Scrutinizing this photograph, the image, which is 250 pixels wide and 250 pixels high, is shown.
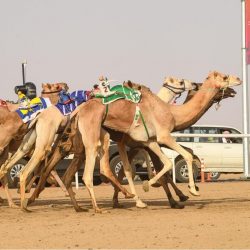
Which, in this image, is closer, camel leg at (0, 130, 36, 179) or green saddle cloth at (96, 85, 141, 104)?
green saddle cloth at (96, 85, 141, 104)

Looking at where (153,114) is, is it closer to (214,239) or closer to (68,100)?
(68,100)

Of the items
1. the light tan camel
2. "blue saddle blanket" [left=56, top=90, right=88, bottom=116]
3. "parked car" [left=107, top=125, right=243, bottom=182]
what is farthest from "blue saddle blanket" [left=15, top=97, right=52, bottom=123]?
"parked car" [left=107, top=125, right=243, bottom=182]

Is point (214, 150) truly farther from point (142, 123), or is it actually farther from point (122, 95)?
point (122, 95)

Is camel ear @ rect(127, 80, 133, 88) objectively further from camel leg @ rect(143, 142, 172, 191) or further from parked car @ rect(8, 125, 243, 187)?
parked car @ rect(8, 125, 243, 187)

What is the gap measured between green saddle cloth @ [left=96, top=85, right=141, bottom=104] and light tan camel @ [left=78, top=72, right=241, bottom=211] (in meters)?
0.08

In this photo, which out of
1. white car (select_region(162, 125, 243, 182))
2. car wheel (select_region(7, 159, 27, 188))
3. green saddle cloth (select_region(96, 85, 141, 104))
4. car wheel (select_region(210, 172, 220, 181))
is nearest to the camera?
green saddle cloth (select_region(96, 85, 141, 104))

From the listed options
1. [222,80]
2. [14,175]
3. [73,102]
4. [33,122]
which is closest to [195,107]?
[222,80]

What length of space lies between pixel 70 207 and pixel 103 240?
569 centimetres

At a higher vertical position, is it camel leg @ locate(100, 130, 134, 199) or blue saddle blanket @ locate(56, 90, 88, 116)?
blue saddle blanket @ locate(56, 90, 88, 116)

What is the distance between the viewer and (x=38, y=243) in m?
10.5

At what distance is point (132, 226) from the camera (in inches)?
478

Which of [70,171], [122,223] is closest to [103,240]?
[122,223]

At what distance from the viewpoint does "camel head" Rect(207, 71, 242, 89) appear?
16219 mm

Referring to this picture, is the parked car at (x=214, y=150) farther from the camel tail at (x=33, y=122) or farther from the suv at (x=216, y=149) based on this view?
the camel tail at (x=33, y=122)
